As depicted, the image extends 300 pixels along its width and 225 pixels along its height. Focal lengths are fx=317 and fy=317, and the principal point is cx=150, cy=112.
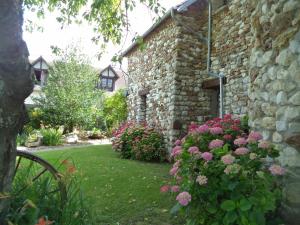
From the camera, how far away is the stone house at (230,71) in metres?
3.38

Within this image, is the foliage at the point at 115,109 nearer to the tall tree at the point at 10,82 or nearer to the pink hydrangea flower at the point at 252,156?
the pink hydrangea flower at the point at 252,156

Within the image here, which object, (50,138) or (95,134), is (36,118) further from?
(50,138)

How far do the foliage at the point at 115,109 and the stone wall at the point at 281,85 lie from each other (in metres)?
12.6

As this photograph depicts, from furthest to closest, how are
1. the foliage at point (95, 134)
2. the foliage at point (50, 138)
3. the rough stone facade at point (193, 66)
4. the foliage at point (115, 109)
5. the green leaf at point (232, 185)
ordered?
1. the foliage at point (95, 134)
2. the foliage at point (115, 109)
3. the foliage at point (50, 138)
4. the rough stone facade at point (193, 66)
5. the green leaf at point (232, 185)

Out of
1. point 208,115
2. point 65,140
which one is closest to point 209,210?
point 208,115

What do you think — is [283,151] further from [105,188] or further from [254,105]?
[105,188]

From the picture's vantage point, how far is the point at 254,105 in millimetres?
4246

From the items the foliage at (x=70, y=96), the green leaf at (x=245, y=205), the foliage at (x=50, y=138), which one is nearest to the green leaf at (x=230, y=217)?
the green leaf at (x=245, y=205)

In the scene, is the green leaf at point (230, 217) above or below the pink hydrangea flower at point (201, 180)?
below

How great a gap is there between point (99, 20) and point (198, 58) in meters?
4.81

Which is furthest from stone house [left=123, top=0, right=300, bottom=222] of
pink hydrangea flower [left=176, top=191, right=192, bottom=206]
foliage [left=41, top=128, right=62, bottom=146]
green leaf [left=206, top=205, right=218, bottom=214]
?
foliage [left=41, top=128, right=62, bottom=146]

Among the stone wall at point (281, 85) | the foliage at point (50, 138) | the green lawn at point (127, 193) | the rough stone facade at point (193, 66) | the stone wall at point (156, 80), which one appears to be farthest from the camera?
the foliage at point (50, 138)

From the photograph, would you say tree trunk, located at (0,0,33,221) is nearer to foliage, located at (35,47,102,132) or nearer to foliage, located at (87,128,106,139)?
foliage, located at (87,128,106,139)

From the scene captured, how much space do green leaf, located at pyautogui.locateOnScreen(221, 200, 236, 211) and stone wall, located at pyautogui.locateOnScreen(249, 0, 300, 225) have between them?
77 centimetres
